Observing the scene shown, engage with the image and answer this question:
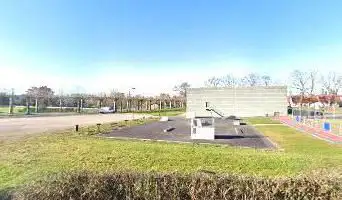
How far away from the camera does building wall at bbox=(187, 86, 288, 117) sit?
6188cm

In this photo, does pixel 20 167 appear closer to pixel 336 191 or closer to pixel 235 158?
pixel 235 158

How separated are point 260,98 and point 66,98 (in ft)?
133

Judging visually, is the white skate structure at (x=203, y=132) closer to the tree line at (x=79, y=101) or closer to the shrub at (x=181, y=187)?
the shrub at (x=181, y=187)

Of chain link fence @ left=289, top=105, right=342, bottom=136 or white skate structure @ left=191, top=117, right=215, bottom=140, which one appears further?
chain link fence @ left=289, top=105, right=342, bottom=136

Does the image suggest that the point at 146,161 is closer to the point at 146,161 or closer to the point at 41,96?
the point at 146,161

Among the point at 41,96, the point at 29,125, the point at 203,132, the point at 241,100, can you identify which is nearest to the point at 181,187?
the point at 203,132

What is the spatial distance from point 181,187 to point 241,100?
59316 mm

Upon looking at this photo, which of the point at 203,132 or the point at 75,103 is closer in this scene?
the point at 203,132

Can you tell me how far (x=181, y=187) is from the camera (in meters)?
4.96

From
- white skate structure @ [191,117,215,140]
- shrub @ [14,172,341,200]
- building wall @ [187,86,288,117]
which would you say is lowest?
white skate structure @ [191,117,215,140]

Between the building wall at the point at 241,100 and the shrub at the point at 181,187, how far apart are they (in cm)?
5709

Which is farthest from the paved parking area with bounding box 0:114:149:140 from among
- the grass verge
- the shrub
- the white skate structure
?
the shrub

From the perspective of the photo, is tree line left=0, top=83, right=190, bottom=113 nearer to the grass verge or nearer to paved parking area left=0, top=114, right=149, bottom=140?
paved parking area left=0, top=114, right=149, bottom=140

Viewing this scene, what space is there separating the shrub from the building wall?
187 ft
